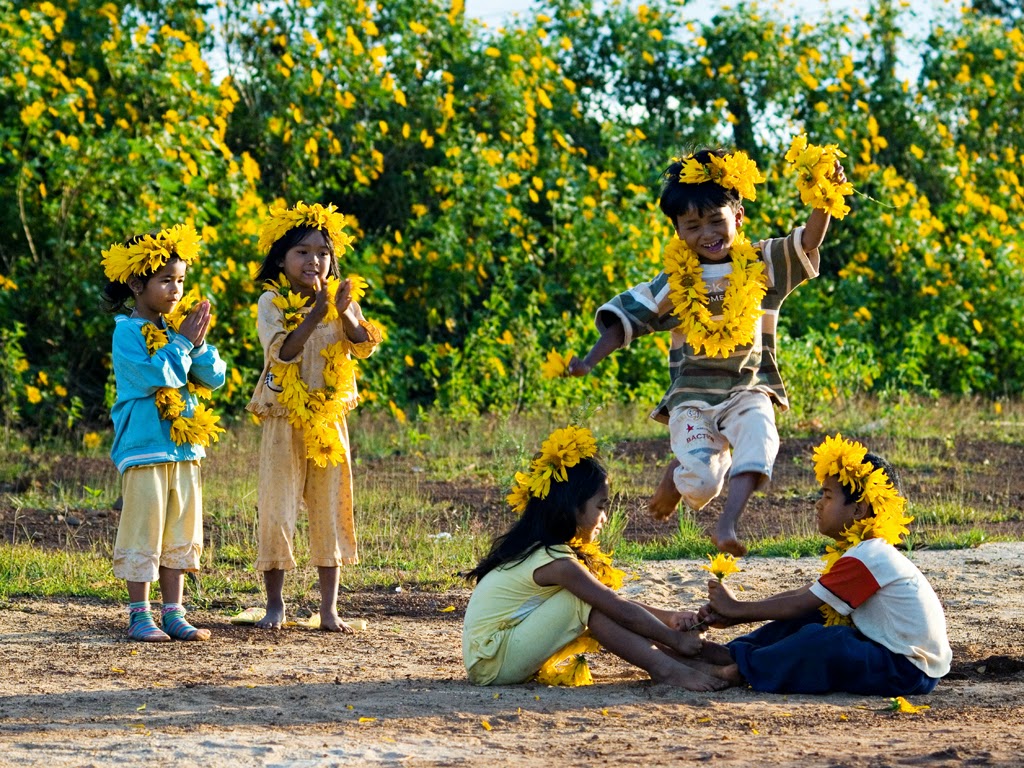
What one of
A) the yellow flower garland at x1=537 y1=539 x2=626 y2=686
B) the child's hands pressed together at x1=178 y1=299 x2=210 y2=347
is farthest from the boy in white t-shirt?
the child's hands pressed together at x1=178 y1=299 x2=210 y2=347

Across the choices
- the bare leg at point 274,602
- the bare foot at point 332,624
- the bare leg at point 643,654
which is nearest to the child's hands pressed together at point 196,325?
the bare leg at point 274,602

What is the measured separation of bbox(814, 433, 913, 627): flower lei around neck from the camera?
5.54 m

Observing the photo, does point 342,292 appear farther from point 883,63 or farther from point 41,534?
point 883,63

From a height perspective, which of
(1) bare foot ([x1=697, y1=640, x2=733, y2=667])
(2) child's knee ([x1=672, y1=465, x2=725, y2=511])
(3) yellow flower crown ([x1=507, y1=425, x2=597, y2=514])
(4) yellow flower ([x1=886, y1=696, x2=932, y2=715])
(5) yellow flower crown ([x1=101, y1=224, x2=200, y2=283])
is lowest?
(4) yellow flower ([x1=886, y1=696, x2=932, y2=715])

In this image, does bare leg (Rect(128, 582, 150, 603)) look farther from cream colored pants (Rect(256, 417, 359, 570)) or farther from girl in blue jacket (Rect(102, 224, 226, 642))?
cream colored pants (Rect(256, 417, 359, 570))

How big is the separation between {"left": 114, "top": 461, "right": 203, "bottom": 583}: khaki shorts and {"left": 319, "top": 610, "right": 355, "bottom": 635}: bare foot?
0.65m

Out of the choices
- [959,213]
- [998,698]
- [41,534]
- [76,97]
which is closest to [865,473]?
[998,698]

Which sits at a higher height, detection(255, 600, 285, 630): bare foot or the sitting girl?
the sitting girl

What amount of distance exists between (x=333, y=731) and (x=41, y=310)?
875 cm

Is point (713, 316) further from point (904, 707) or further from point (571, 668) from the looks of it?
point (904, 707)

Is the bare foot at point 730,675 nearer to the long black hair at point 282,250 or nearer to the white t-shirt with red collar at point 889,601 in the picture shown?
the white t-shirt with red collar at point 889,601

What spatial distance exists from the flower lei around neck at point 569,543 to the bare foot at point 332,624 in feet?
4.58

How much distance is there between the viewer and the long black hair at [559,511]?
573 centimetres

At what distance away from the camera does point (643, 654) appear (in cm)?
557
